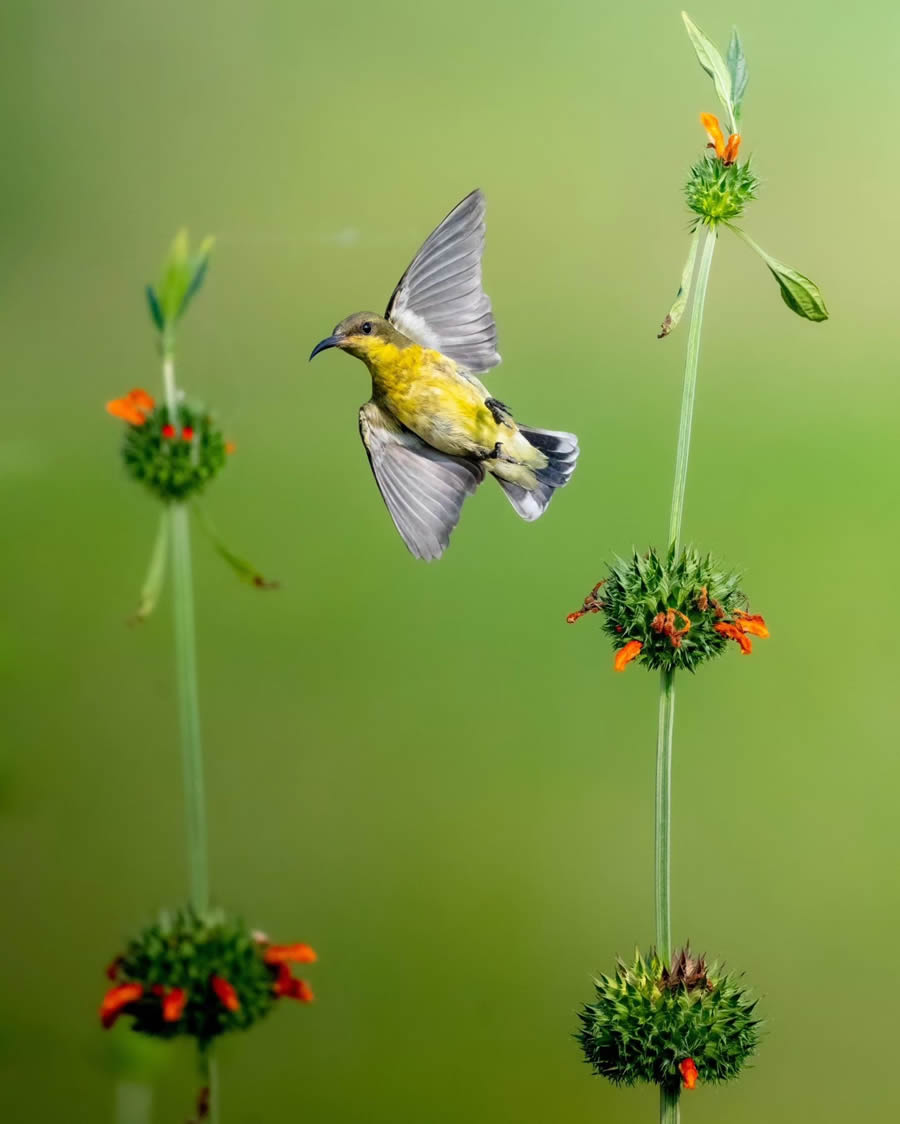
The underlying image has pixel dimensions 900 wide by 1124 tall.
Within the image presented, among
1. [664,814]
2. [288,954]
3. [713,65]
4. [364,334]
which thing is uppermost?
[713,65]

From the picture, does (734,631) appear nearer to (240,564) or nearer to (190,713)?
(190,713)

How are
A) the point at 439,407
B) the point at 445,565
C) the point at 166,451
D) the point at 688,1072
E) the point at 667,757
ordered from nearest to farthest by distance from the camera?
the point at 688,1072 < the point at 667,757 < the point at 166,451 < the point at 439,407 < the point at 445,565

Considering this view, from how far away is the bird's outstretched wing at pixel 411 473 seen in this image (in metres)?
1.58

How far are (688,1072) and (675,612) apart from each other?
45cm

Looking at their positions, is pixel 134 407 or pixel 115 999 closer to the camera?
pixel 115 999

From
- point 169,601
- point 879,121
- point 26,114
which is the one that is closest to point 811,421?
point 879,121

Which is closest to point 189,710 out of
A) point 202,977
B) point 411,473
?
point 202,977

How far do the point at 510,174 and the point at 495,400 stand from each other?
30 cm

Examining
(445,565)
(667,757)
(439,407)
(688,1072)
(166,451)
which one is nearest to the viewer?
(688,1072)

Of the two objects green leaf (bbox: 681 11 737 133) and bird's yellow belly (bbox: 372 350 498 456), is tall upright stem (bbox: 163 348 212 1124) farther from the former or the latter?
green leaf (bbox: 681 11 737 133)

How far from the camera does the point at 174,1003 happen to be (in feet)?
4.02

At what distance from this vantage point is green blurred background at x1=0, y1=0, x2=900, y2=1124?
153cm

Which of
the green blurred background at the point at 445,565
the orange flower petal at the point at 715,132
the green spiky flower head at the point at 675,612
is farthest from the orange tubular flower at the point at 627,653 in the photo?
the orange flower petal at the point at 715,132

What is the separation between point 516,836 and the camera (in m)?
1.62
